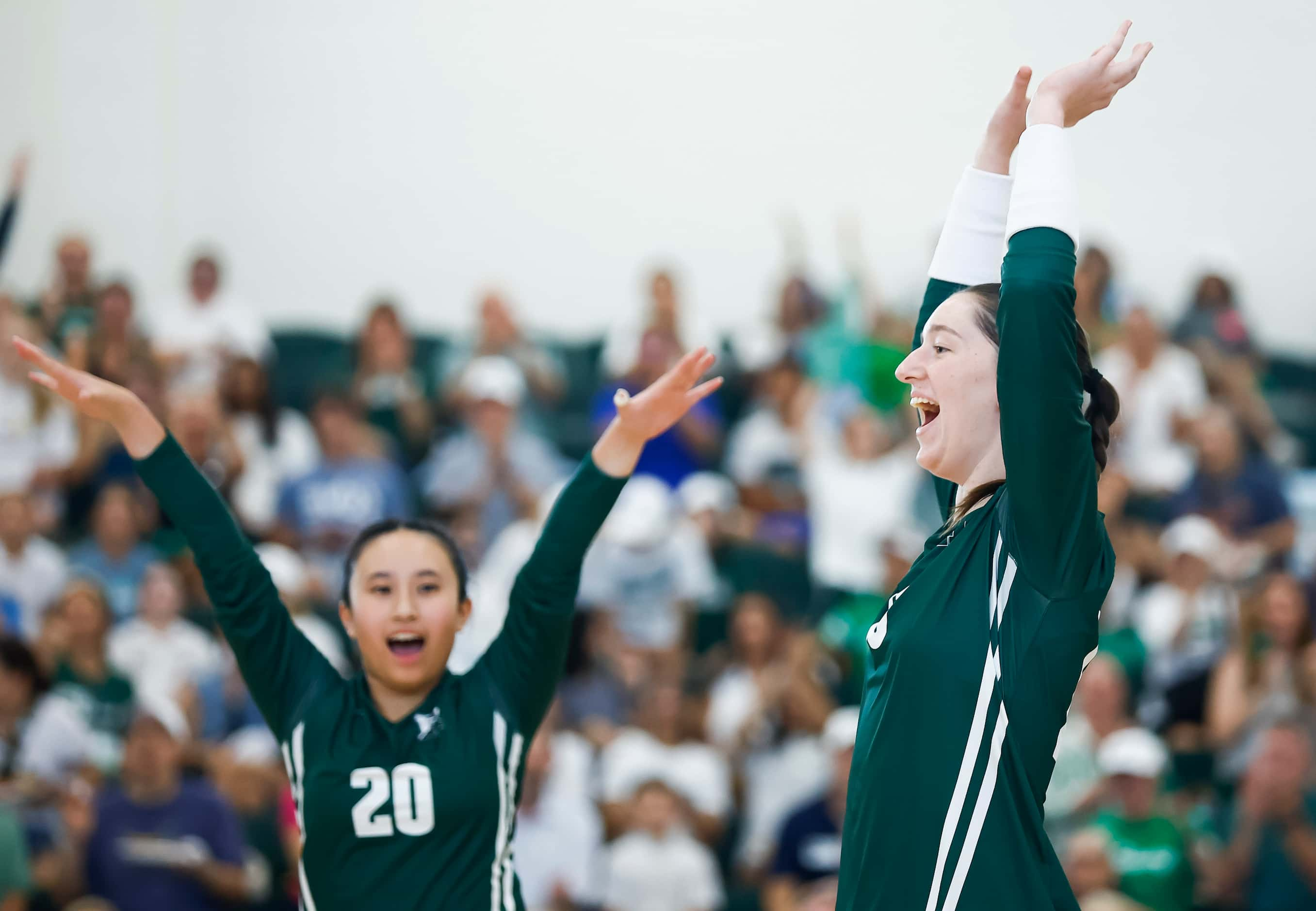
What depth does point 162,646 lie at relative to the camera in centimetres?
691

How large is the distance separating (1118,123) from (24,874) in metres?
7.79

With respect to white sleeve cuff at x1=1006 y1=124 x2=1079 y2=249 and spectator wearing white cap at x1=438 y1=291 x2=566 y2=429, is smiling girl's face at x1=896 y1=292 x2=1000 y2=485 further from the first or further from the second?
spectator wearing white cap at x1=438 y1=291 x2=566 y2=429

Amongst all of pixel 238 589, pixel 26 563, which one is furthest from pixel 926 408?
pixel 26 563

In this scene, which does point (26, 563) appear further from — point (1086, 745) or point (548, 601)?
point (548, 601)

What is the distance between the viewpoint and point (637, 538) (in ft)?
24.1

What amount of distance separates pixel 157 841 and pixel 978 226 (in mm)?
4514

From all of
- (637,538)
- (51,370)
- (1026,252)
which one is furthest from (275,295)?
(1026,252)

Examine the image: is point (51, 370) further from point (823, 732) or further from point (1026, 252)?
point (823, 732)

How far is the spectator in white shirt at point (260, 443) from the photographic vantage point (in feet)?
26.0

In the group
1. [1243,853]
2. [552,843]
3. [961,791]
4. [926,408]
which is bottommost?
[1243,853]

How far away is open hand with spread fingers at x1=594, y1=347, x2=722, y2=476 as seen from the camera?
9.09ft

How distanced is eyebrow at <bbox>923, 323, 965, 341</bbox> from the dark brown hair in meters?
0.03

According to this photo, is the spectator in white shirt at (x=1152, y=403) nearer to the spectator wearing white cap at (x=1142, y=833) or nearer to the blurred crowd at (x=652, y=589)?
the blurred crowd at (x=652, y=589)

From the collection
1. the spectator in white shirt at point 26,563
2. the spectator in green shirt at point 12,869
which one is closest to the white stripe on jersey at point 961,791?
the spectator in green shirt at point 12,869
